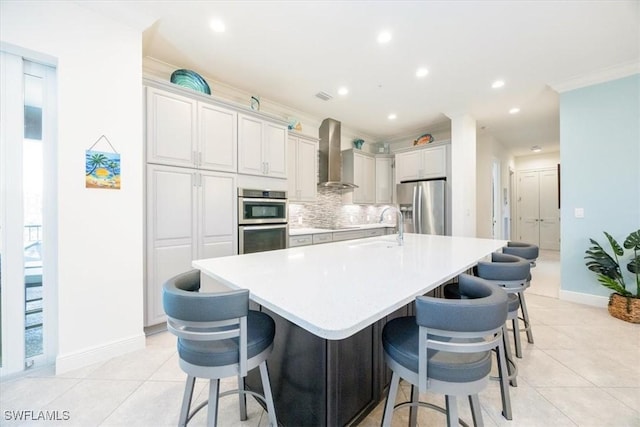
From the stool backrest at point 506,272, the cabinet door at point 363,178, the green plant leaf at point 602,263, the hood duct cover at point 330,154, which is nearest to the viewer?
the stool backrest at point 506,272

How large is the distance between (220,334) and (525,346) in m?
2.61

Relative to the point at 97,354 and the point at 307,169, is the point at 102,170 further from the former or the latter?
the point at 307,169

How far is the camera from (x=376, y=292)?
1.00 meters

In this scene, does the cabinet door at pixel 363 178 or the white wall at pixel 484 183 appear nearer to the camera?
the cabinet door at pixel 363 178

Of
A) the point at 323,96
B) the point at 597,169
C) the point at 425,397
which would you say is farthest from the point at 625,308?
the point at 323,96

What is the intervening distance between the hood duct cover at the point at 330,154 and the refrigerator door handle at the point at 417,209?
50.3 inches

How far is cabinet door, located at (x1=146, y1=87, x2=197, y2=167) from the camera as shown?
2.37 m

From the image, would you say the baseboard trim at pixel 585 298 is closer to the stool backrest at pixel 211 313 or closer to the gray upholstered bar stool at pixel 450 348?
the gray upholstered bar stool at pixel 450 348

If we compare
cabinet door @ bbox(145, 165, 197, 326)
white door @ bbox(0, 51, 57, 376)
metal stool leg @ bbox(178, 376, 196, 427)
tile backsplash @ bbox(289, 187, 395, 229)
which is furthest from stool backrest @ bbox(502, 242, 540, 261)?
white door @ bbox(0, 51, 57, 376)

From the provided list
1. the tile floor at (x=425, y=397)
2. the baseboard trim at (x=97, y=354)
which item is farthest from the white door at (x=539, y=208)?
the baseboard trim at (x=97, y=354)

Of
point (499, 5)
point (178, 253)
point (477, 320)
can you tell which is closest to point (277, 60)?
point (499, 5)

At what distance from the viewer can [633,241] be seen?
2654 millimetres

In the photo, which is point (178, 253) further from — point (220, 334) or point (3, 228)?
point (220, 334)

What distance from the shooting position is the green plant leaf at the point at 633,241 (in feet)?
8.65
